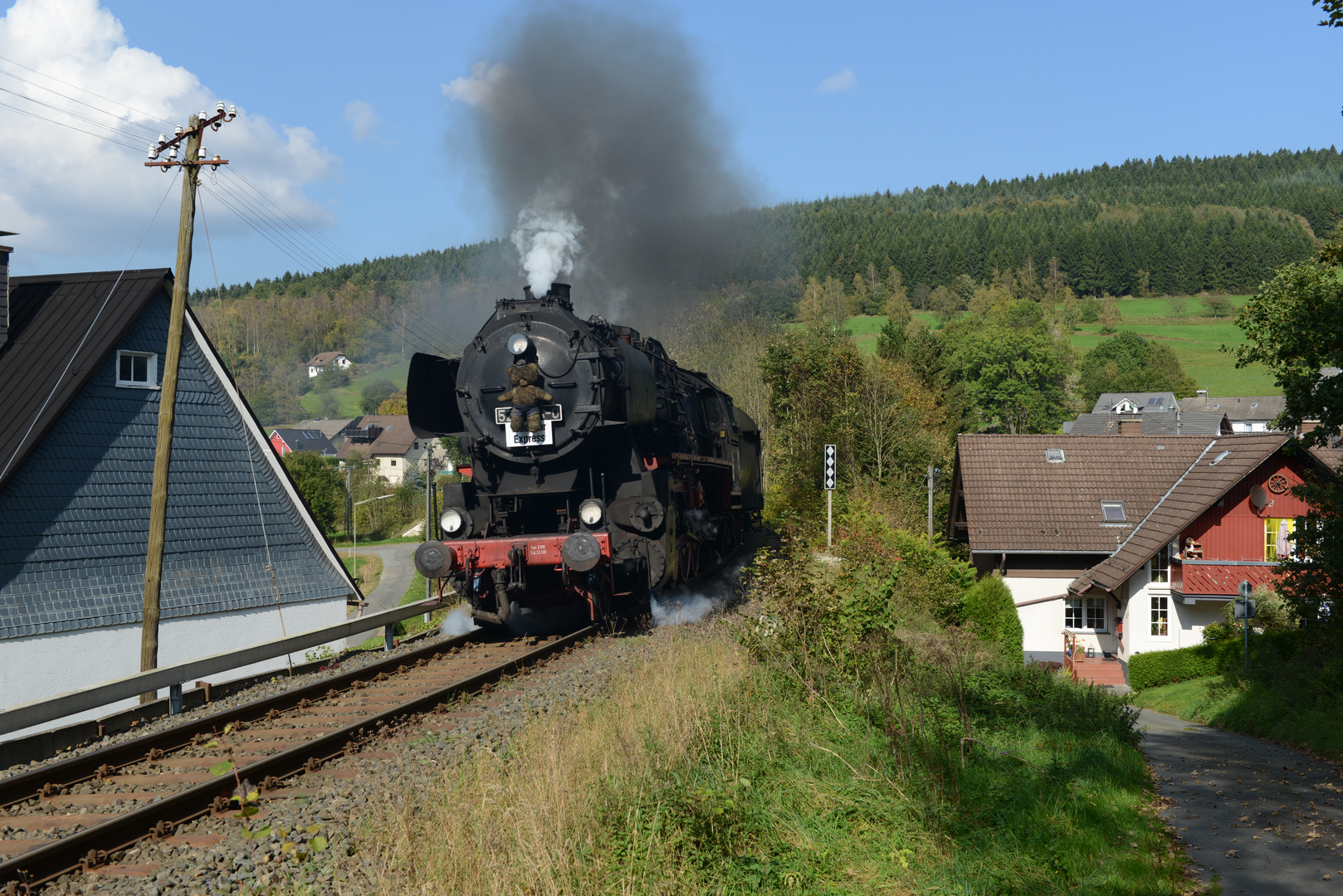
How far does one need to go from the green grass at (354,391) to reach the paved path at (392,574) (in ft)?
167

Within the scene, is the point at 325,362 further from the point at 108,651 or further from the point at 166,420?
the point at 166,420

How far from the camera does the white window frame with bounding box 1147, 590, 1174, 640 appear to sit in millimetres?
23703

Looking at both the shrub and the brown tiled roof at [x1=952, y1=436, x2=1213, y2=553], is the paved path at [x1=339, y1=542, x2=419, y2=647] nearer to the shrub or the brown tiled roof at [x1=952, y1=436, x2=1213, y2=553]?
the brown tiled roof at [x1=952, y1=436, x2=1213, y2=553]

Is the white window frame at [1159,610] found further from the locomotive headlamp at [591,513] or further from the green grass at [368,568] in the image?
the green grass at [368,568]

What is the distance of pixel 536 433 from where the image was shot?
12695 mm

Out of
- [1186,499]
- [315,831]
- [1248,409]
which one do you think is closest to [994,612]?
[1186,499]

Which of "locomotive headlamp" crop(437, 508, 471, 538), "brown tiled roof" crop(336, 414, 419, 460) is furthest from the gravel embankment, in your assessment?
"brown tiled roof" crop(336, 414, 419, 460)

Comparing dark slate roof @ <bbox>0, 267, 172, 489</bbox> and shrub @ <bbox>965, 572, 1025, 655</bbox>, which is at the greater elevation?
dark slate roof @ <bbox>0, 267, 172, 489</bbox>

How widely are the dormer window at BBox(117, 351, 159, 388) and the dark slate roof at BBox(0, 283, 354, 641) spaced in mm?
139

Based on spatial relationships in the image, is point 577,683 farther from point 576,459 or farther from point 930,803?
point 930,803

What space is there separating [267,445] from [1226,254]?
3964 inches

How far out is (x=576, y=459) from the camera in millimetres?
13016

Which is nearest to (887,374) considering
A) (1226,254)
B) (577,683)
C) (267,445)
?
(267,445)

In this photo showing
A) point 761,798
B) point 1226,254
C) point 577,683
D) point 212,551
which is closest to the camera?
point 761,798
